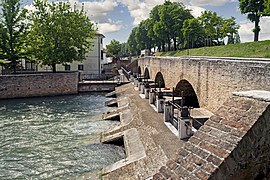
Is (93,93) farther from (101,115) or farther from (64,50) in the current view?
(101,115)

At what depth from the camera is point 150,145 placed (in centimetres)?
1004

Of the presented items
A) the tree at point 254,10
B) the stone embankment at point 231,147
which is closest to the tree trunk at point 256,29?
the tree at point 254,10

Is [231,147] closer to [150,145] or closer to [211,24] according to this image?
[150,145]

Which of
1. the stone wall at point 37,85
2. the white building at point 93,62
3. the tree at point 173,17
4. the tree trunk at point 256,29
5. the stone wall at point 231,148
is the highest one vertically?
the tree at point 173,17

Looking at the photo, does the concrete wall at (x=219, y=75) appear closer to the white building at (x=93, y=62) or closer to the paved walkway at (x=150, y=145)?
the paved walkway at (x=150, y=145)

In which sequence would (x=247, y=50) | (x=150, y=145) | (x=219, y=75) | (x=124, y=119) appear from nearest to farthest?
(x=150, y=145), (x=219, y=75), (x=124, y=119), (x=247, y=50)

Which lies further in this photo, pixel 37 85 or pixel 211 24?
pixel 211 24

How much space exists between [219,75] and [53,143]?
847cm

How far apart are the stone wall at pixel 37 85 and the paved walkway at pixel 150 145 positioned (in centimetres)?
1801

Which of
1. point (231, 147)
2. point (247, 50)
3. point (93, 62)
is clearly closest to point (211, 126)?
point (231, 147)

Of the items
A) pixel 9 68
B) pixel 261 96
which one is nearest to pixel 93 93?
pixel 9 68

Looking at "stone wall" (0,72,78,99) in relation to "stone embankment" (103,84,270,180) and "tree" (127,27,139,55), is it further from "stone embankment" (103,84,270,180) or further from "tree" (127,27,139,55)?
"tree" (127,27,139,55)

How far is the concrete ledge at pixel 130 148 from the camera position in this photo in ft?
30.8

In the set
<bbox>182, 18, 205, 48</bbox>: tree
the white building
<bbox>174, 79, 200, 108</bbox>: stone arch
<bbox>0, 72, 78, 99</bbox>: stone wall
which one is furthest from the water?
<bbox>182, 18, 205, 48</bbox>: tree
